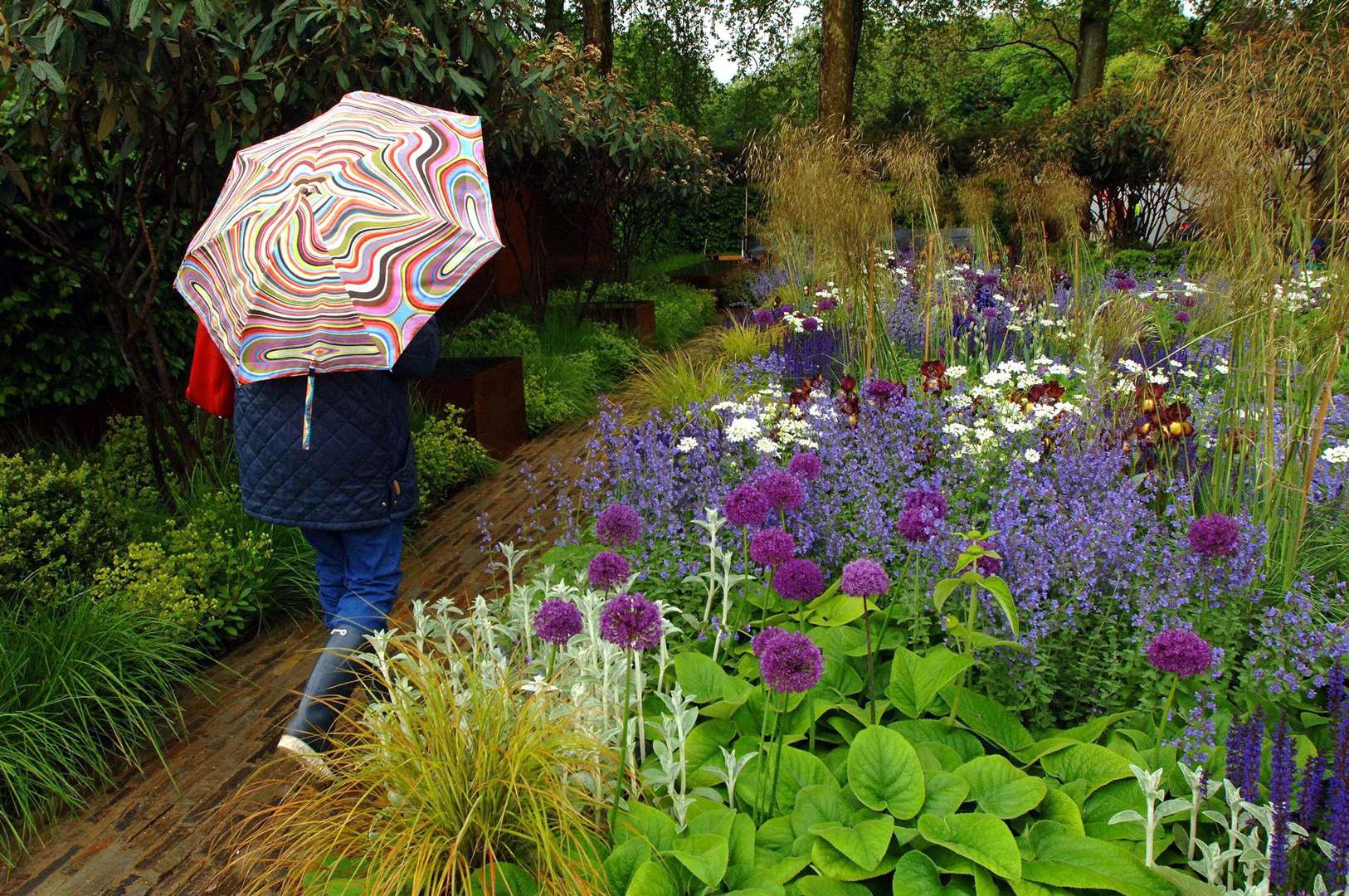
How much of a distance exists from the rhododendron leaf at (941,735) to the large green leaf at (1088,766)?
0.17 meters

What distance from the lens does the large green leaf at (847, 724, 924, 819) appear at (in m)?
1.93

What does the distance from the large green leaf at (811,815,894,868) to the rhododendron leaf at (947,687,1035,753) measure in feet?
1.57

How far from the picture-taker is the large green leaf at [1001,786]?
1921 millimetres

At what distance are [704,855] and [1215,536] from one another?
4.62ft

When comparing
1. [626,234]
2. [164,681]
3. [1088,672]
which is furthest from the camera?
[626,234]

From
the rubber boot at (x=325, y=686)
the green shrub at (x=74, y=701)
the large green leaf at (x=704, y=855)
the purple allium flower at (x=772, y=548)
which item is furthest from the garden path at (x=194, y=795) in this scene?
the purple allium flower at (x=772, y=548)

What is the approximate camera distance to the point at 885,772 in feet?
6.52

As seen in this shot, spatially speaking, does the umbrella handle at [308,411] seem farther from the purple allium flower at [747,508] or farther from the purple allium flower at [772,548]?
the purple allium flower at [772,548]

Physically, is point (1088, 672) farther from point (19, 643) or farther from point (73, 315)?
point (73, 315)

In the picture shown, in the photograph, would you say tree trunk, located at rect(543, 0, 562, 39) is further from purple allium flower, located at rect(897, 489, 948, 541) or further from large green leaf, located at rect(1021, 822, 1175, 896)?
large green leaf, located at rect(1021, 822, 1175, 896)

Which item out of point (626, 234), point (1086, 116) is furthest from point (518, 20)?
point (1086, 116)

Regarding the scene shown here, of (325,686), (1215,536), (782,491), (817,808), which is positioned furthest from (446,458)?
(1215,536)

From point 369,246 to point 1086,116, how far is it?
1446 cm

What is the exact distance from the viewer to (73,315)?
4449 mm
